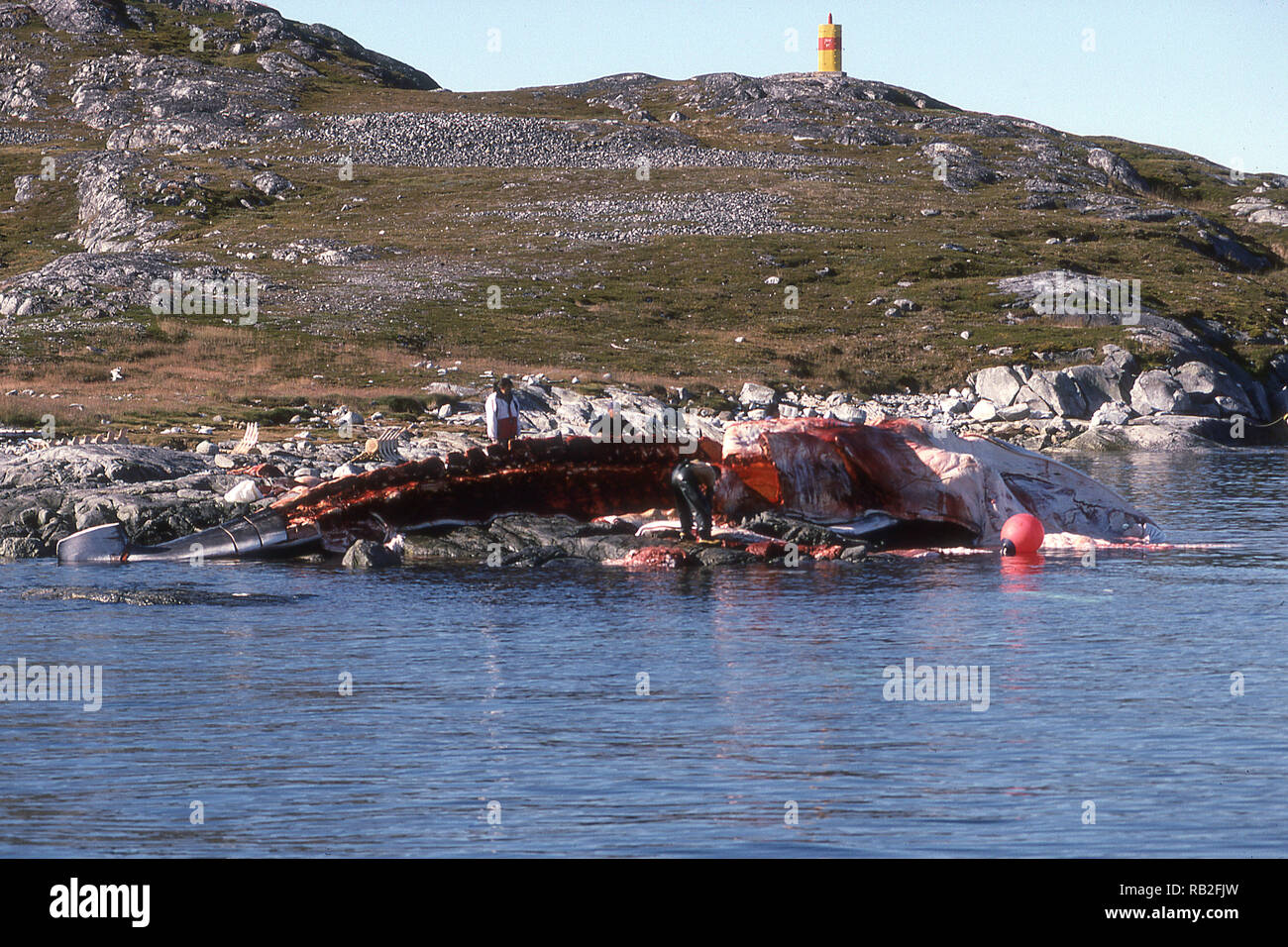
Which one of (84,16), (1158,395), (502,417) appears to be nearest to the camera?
(502,417)

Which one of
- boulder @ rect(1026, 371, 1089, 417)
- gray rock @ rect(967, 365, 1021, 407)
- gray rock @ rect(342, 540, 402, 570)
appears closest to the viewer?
gray rock @ rect(342, 540, 402, 570)

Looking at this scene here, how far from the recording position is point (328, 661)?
709 inches

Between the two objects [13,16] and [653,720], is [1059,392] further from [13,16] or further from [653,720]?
[13,16]

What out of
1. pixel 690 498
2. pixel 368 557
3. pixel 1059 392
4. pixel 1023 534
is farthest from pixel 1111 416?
pixel 368 557

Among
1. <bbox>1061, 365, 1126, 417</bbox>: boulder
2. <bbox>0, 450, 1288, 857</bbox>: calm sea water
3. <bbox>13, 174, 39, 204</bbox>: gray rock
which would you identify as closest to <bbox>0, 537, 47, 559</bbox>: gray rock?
<bbox>0, 450, 1288, 857</bbox>: calm sea water

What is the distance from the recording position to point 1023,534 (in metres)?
28.1

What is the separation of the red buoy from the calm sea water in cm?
285

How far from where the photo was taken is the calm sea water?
11.1 meters

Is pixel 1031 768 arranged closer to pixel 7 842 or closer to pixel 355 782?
pixel 355 782

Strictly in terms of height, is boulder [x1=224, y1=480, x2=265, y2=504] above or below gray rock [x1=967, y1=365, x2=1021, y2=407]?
below

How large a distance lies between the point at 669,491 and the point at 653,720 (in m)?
Answer: 15.1

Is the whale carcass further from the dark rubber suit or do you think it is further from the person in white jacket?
the dark rubber suit
